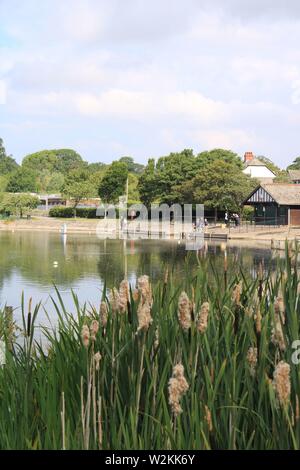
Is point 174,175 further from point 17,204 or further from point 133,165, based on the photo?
point 133,165

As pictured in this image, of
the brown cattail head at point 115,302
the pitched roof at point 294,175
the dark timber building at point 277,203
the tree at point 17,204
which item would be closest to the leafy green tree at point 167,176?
the dark timber building at point 277,203

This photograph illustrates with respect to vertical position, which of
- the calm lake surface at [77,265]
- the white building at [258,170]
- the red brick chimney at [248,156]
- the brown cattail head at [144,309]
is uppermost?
the red brick chimney at [248,156]

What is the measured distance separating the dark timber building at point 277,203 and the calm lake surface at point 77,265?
449 inches

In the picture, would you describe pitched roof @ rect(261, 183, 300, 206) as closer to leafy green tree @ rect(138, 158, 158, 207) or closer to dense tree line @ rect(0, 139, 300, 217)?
dense tree line @ rect(0, 139, 300, 217)

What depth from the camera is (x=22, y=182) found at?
336 feet

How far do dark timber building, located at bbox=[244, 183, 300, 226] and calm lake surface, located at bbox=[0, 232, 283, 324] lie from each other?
11.4m

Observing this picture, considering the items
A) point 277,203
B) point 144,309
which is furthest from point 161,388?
Answer: point 277,203

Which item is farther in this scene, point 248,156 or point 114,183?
point 248,156

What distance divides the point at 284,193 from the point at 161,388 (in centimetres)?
5360

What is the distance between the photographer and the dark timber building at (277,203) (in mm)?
54375

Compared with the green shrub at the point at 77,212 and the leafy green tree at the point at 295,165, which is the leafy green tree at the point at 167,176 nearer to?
the green shrub at the point at 77,212

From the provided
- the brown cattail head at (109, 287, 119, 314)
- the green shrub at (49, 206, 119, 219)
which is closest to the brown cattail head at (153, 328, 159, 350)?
the brown cattail head at (109, 287, 119, 314)
